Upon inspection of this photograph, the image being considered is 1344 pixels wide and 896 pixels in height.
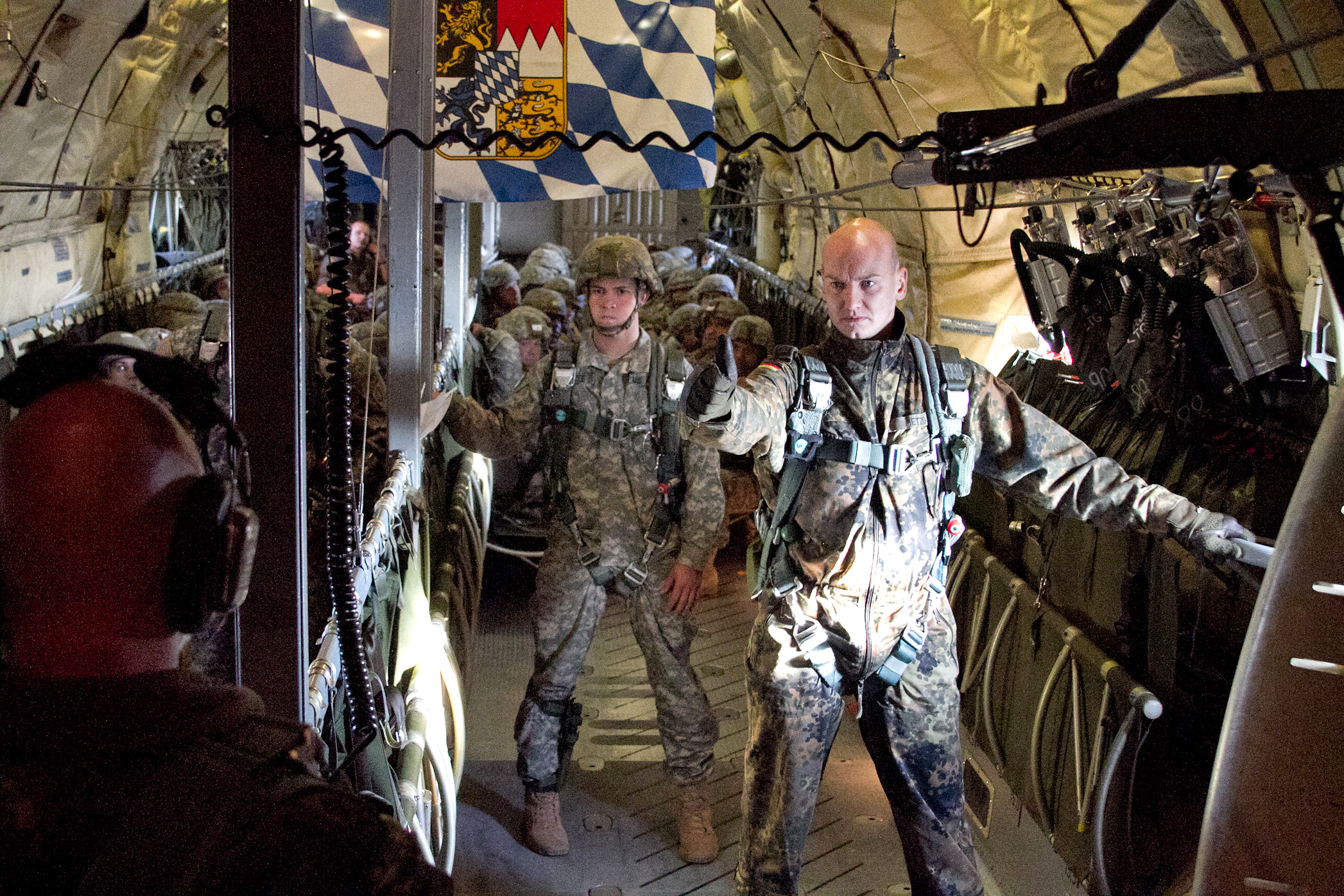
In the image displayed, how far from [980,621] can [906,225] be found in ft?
9.76

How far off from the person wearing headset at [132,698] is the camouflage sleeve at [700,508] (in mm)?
Answer: 2930

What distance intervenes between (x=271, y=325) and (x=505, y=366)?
561 cm

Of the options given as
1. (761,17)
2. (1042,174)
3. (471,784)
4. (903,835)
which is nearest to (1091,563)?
(903,835)

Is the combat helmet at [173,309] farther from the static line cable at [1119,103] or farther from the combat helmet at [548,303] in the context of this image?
the static line cable at [1119,103]

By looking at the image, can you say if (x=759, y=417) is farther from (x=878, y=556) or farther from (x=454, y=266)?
(x=454, y=266)

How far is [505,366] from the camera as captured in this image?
24.5ft

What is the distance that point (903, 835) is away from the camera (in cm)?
339

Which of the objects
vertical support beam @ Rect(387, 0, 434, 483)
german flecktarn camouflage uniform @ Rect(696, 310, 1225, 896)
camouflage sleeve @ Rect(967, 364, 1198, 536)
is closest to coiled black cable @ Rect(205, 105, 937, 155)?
german flecktarn camouflage uniform @ Rect(696, 310, 1225, 896)

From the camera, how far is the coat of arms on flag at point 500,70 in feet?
16.7

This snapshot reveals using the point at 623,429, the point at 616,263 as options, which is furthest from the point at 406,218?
the point at 623,429

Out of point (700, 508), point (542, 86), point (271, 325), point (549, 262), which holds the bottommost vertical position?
point (700, 508)

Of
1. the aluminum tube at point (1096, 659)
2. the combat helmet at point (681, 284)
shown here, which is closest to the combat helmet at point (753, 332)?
the aluminum tube at point (1096, 659)

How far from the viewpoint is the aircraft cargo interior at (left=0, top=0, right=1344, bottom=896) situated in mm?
1230

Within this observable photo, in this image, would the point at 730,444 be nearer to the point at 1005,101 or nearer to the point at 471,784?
the point at 471,784
